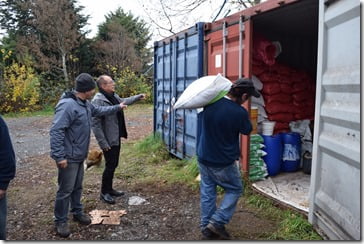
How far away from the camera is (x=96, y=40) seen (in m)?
25.1

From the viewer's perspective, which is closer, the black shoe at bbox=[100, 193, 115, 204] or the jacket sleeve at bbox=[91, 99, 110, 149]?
the jacket sleeve at bbox=[91, 99, 110, 149]

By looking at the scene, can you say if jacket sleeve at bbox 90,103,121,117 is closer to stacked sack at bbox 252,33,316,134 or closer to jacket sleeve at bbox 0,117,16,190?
jacket sleeve at bbox 0,117,16,190

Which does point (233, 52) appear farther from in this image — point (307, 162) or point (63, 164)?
point (63, 164)

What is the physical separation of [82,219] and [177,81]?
10.4 ft

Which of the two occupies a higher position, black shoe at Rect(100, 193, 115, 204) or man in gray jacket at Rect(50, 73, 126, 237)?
man in gray jacket at Rect(50, 73, 126, 237)

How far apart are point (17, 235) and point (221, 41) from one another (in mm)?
3490

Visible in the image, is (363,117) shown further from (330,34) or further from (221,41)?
(221,41)

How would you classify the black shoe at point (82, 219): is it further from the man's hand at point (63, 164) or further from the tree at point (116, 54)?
the tree at point (116, 54)

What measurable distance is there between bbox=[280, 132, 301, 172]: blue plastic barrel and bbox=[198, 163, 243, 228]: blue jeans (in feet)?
6.43

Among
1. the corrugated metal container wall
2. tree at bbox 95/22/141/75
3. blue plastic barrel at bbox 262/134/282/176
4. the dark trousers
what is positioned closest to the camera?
the dark trousers

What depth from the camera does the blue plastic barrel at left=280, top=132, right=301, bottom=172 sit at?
201 inches

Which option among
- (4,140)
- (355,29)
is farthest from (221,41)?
(4,140)

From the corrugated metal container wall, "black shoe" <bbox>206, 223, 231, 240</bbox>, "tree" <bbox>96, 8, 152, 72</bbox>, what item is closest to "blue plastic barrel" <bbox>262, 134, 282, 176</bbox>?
the corrugated metal container wall

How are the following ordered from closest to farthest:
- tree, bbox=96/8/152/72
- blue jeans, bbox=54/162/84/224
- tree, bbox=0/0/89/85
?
blue jeans, bbox=54/162/84/224 < tree, bbox=0/0/89/85 < tree, bbox=96/8/152/72
